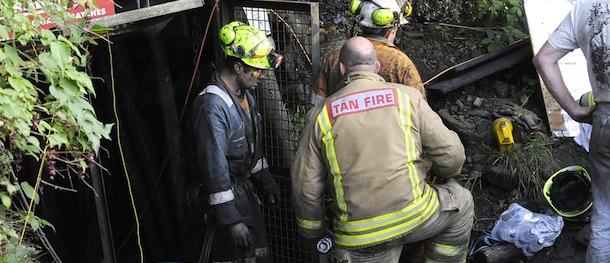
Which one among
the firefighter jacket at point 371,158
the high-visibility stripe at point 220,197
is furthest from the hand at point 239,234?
the firefighter jacket at point 371,158

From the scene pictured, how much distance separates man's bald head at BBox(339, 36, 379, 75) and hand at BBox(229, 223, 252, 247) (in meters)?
1.33

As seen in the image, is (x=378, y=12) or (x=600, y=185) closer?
(x=600, y=185)

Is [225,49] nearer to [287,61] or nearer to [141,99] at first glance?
[287,61]

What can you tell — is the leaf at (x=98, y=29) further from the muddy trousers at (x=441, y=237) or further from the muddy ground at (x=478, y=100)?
the muddy ground at (x=478, y=100)

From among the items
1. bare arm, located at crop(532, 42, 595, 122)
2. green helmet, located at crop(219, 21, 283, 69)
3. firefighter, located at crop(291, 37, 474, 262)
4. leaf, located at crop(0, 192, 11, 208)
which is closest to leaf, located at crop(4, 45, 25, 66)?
leaf, located at crop(0, 192, 11, 208)

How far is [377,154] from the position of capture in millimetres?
4695

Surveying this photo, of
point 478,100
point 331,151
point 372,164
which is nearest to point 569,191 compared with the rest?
point 478,100

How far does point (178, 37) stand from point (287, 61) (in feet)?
5.91

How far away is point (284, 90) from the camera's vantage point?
6219 mm

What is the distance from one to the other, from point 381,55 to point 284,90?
1000mm

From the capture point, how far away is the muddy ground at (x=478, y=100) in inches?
257

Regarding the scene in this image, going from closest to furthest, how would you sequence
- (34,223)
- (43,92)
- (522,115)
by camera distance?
(43,92) < (34,223) < (522,115)

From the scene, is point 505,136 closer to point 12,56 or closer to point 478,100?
point 478,100

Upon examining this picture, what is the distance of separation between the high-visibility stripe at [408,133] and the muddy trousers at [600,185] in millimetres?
1270
